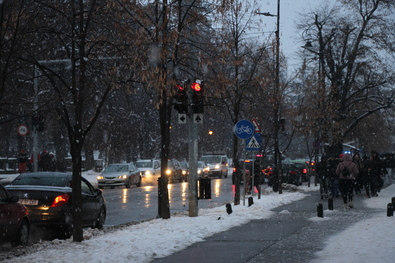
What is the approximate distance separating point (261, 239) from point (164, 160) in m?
4.45

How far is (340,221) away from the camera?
54.8 ft

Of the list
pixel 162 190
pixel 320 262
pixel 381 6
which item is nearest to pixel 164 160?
pixel 162 190

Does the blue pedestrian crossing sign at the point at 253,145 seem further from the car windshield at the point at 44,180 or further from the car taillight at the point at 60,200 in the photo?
the car taillight at the point at 60,200

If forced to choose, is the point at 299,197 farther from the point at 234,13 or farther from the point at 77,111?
the point at 77,111

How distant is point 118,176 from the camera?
3812cm

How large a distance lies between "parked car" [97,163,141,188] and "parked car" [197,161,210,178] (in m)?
10.8

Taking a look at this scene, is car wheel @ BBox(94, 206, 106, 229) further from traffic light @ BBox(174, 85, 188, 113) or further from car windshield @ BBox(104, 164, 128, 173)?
car windshield @ BBox(104, 164, 128, 173)

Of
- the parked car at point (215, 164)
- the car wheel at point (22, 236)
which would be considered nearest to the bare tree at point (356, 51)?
the parked car at point (215, 164)

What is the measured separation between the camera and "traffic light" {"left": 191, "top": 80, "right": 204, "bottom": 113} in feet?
55.7

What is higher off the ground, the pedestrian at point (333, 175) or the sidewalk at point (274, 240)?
the pedestrian at point (333, 175)

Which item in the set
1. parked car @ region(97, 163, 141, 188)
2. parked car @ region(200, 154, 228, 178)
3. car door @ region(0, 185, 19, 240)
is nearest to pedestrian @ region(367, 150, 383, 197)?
parked car @ region(97, 163, 141, 188)

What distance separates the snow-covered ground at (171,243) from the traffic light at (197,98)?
2763 mm

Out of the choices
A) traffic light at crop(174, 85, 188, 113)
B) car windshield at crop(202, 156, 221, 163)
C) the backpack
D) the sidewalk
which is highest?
traffic light at crop(174, 85, 188, 113)

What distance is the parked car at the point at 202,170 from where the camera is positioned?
164 ft
